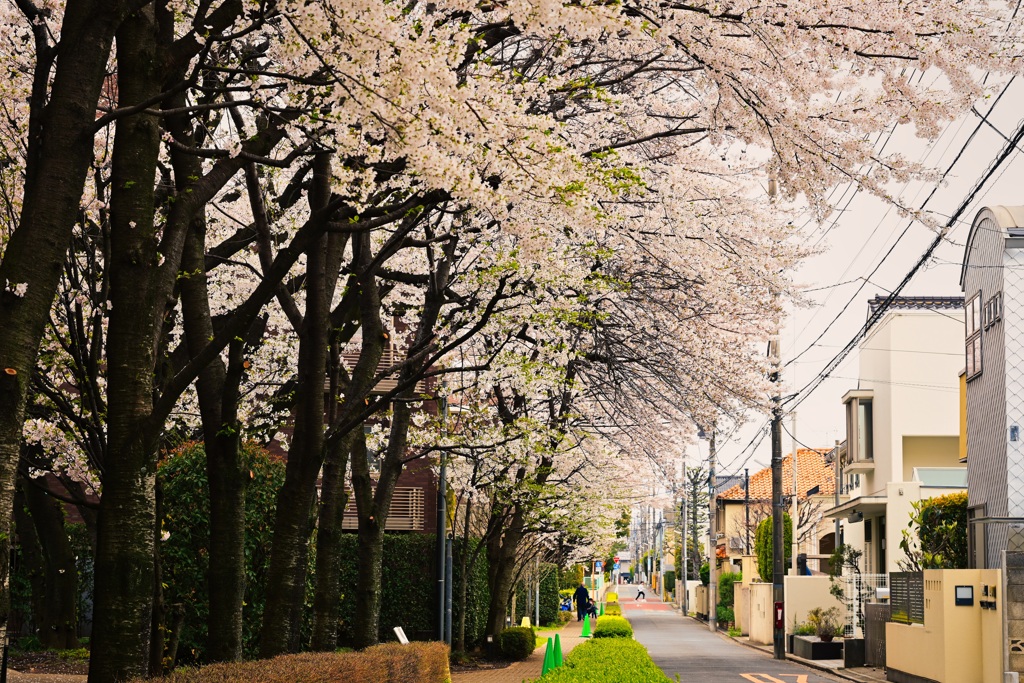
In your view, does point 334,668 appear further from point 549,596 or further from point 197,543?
point 549,596

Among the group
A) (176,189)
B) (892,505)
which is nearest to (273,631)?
(176,189)

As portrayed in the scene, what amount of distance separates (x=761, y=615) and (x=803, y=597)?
11.7 ft

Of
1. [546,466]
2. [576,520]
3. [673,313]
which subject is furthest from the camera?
[576,520]

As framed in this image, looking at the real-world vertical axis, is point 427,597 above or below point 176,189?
below

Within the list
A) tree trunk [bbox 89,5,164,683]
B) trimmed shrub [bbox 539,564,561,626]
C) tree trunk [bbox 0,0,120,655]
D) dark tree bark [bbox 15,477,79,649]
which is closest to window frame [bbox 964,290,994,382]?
dark tree bark [bbox 15,477,79,649]

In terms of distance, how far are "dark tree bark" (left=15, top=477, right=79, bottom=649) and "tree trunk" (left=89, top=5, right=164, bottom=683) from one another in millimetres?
13832

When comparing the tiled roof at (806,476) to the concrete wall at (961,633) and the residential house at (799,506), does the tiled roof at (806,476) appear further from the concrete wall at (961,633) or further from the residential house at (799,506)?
the concrete wall at (961,633)

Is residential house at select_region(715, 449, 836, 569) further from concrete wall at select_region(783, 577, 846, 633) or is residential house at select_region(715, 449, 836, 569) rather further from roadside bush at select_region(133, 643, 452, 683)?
roadside bush at select_region(133, 643, 452, 683)

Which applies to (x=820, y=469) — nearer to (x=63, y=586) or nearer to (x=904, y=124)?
(x=63, y=586)

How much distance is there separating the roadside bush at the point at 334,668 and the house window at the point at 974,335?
52.6ft

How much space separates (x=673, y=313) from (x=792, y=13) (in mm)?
10287

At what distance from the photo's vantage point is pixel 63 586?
2131 centimetres

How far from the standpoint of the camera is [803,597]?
3556cm

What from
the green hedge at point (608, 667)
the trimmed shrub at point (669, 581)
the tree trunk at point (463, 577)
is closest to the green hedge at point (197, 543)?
the green hedge at point (608, 667)
